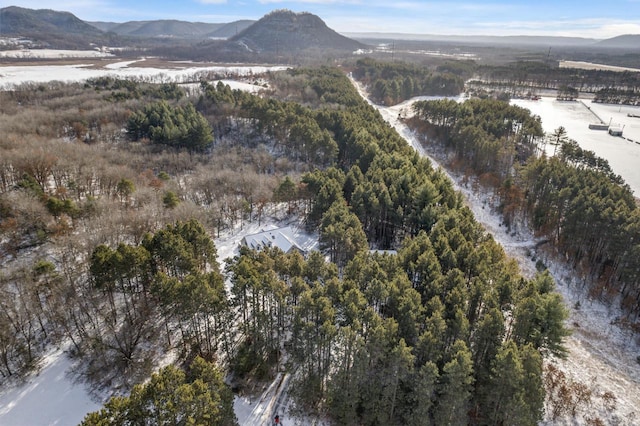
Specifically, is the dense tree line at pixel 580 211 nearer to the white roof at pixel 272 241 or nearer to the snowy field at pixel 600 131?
the snowy field at pixel 600 131

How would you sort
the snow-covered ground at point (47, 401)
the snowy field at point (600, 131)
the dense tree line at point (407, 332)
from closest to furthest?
the dense tree line at point (407, 332), the snow-covered ground at point (47, 401), the snowy field at point (600, 131)

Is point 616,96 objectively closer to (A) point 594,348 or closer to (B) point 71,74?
(A) point 594,348

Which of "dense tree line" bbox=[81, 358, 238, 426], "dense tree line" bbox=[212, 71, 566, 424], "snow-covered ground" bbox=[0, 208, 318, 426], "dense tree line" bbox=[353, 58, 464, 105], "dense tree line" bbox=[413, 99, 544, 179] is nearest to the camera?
"dense tree line" bbox=[81, 358, 238, 426]

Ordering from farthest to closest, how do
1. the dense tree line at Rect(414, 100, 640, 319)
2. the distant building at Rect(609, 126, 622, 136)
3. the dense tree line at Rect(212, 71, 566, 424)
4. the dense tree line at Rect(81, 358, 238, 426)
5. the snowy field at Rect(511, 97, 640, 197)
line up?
the distant building at Rect(609, 126, 622, 136) < the snowy field at Rect(511, 97, 640, 197) < the dense tree line at Rect(414, 100, 640, 319) < the dense tree line at Rect(212, 71, 566, 424) < the dense tree line at Rect(81, 358, 238, 426)

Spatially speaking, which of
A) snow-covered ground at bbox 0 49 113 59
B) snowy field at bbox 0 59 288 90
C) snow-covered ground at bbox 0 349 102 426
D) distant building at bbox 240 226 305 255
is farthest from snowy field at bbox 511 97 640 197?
snow-covered ground at bbox 0 49 113 59

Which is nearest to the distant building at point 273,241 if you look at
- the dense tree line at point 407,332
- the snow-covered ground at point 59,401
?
the dense tree line at point 407,332

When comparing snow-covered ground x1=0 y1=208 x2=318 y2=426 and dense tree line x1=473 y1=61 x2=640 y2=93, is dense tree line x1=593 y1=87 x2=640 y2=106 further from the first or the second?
snow-covered ground x1=0 y1=208 x2=318 y2=426
